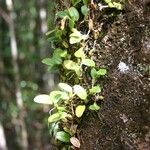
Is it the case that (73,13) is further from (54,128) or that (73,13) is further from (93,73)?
(54,128)

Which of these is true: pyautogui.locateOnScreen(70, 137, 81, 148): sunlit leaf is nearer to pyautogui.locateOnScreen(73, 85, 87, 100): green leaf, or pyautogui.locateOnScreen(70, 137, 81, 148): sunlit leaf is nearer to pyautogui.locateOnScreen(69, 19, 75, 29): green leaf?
pyautogui.locateOnScreen(73, 85, 87, 100): green leaf

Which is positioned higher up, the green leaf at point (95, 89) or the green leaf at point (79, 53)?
the green leaf at point (79, 53)

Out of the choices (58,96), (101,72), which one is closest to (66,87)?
→ (58,96)

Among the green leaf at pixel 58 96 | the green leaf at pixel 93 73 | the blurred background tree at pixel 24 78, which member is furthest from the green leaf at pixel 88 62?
the blurred background tree at pixel 24 78

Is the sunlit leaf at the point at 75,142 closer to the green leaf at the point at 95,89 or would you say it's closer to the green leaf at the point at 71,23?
the green leaf at the point at 95,89

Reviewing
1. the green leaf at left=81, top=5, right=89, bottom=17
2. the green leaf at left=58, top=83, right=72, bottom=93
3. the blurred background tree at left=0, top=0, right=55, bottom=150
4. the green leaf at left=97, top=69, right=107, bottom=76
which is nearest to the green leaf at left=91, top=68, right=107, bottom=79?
the green leaf at left=97, top=69, right=107, bottom=76

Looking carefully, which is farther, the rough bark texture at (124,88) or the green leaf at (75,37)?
the green leaf at (75,37)

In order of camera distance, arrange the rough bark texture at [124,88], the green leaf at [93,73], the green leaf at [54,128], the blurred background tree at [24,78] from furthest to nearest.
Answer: the blurred background tree at [24,78]
the green leaf at [54,128]
the green leaf at [93,73]
the rough bark texture at [124,88]

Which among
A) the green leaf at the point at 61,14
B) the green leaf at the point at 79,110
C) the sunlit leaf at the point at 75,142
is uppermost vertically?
the green leaf at the point at 61,14
